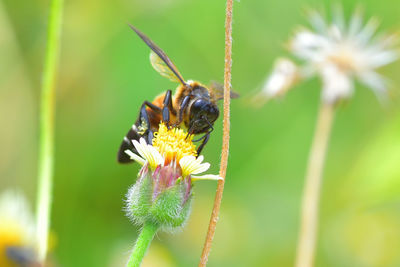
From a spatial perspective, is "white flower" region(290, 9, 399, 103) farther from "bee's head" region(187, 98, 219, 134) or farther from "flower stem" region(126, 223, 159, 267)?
"flower stem" region(126, 223, 159, 267)

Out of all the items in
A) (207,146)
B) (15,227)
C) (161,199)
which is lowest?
(161,199)

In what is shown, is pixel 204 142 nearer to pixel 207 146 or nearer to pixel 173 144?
pixel 173 144

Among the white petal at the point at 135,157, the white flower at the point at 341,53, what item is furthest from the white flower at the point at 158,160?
the white flower at the point at 341,53

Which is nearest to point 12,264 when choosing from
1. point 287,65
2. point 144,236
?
point 144,236

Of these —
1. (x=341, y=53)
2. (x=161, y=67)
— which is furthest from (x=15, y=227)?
(x=341, y=53)

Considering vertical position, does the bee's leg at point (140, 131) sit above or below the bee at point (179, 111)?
below

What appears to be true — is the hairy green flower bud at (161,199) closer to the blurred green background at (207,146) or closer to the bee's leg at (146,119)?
the bee's leg at (146,119)

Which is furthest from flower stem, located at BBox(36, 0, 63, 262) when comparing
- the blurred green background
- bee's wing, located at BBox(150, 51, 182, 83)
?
the blurred green background
